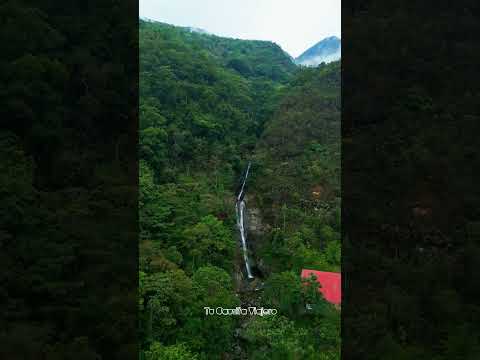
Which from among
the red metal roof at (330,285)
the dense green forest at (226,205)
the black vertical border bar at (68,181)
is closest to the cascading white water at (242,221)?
the dense green forest at (226,205)

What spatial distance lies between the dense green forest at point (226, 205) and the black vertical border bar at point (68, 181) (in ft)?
2.83

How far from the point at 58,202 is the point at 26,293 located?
6.12ft

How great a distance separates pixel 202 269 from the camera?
7836mm

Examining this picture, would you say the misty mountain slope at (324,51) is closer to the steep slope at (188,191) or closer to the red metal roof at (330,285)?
the steep slope at (188,191)

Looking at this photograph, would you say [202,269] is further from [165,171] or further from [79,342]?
[165,171]

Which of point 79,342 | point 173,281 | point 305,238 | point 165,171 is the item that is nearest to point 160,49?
point 165,171

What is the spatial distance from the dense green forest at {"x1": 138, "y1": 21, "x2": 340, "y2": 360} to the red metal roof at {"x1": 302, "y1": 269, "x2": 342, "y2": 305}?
23cm

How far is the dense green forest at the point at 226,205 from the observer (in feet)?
23.1

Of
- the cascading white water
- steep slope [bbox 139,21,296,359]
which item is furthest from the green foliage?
the cascading white water

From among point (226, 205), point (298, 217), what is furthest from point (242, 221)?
point (298, 217)
